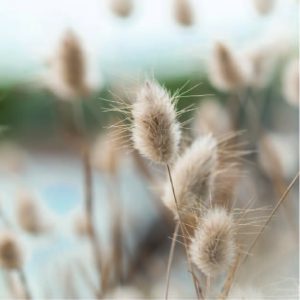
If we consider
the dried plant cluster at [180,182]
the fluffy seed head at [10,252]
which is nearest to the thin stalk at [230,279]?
the dried plant cluster at [180,182]

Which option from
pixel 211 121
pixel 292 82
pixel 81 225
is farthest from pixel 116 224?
pixel 292 82

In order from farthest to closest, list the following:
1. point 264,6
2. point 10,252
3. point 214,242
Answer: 1. point 264,6
2. point 10,252
3. point 214,242

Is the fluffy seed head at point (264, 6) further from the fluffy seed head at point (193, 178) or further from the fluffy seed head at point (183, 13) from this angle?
the fluffy seed head at point (193, 178)

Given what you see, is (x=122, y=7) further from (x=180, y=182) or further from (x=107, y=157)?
(x=180, y=182)

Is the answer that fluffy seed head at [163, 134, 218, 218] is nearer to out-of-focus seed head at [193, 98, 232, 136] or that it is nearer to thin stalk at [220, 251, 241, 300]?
thin stalk at [220, 251, 241, 300]

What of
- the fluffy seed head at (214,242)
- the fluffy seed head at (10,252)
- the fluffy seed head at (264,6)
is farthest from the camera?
the fluffy seed head at (264,6)

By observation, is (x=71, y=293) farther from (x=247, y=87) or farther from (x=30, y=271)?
(x=247, y=87)

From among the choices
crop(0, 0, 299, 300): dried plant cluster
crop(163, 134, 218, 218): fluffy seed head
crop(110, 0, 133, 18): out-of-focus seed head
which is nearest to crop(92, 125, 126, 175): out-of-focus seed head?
crop(0, 0, 299, 300): dried plant cluster

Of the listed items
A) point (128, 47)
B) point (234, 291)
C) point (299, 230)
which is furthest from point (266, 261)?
point (128, 47)
